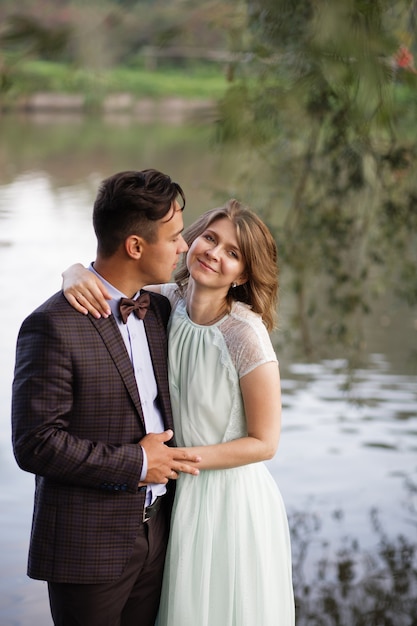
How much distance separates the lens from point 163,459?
183 cm

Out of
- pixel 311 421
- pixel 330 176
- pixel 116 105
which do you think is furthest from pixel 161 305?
pixel 116 105

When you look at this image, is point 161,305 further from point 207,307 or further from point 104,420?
point 104,420

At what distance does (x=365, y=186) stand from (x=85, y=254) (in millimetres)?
5529

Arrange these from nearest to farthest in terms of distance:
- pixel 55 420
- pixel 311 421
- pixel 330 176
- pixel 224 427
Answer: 1. pixel 55 420
2. pixel 224 427
3. pixel 330 176
4. pixel 311 421

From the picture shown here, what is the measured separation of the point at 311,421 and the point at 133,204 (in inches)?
155

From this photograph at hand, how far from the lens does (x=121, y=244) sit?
73.8 inches

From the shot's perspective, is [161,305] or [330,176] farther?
[330,176]

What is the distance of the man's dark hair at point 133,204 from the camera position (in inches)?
72.3

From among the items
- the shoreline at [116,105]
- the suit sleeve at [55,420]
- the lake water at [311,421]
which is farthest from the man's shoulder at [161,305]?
the shoreline at [116,105]

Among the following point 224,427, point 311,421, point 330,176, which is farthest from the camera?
point 311,421

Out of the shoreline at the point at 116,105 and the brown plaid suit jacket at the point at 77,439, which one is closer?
the brown plaid suit jacket at the point at 77,439

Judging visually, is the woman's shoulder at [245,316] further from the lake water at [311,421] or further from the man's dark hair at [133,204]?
the lake water at [311,421]

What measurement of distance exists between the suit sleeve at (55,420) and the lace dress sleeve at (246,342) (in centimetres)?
26

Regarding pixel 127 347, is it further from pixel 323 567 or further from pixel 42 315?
pixel 323 567
